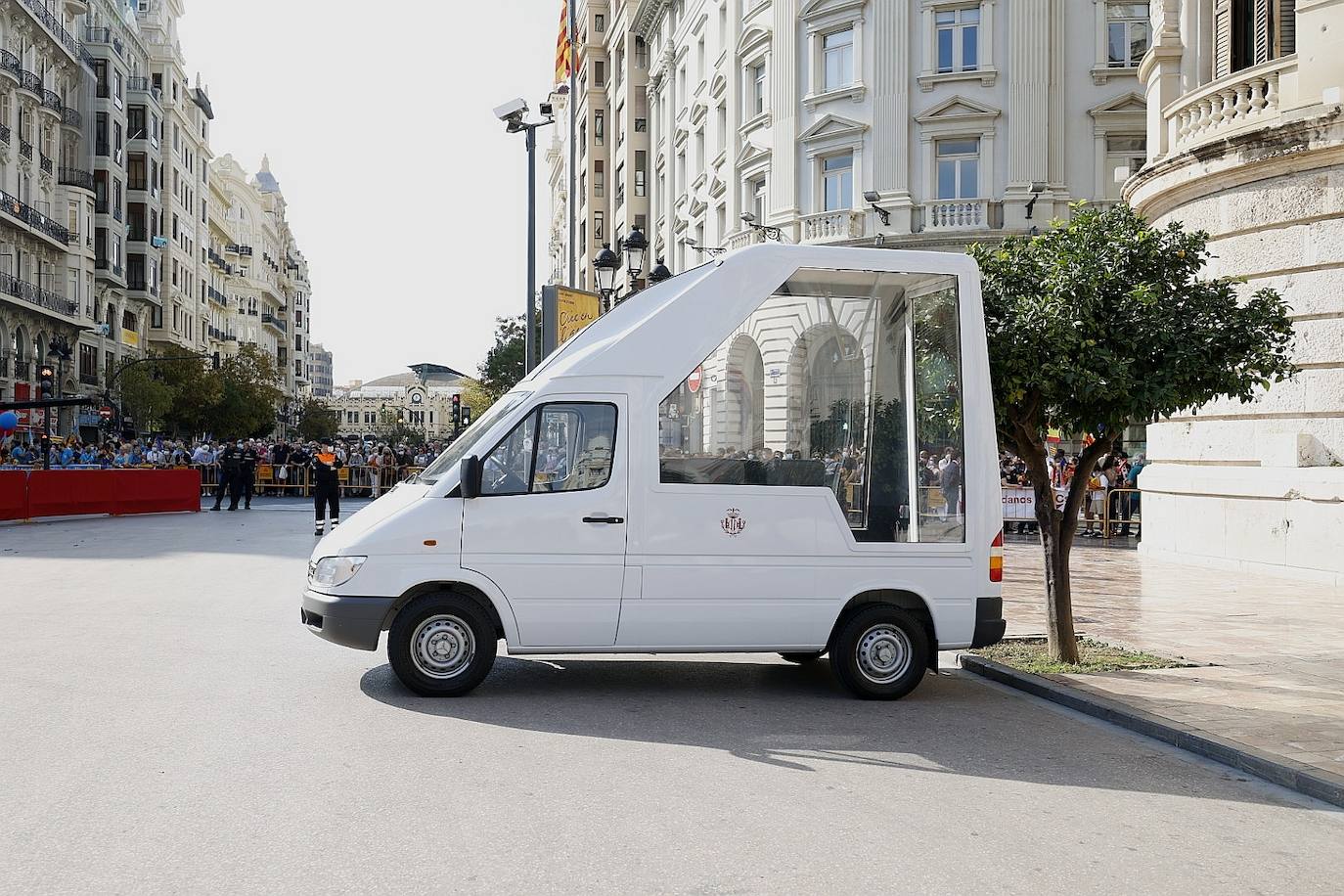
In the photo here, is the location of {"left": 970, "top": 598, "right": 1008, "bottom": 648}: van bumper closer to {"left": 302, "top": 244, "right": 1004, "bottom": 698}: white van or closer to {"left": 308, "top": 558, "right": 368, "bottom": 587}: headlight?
{"left": 302, "top": 244, "right": 1004, "bottom": 698}: white van

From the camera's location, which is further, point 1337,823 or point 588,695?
point 588,695

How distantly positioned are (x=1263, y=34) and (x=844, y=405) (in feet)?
38.0

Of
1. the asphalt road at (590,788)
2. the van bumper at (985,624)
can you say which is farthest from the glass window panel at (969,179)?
the van bumper at (985,624)

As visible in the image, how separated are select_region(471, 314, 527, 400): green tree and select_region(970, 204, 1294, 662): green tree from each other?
53.1m

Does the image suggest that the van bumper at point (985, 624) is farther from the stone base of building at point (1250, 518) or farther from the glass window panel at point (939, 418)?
the stone base of building at point (1250, 518)

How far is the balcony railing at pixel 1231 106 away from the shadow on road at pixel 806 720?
9832 mm

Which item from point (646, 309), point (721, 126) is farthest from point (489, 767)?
point (721, 126)

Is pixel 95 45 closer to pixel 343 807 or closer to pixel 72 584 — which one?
pixel 72 584

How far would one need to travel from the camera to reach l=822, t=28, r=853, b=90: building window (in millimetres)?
33312

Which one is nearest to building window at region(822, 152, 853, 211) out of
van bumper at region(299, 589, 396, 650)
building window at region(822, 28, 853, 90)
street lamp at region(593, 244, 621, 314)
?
building window at region(822, 28, 853, 90)

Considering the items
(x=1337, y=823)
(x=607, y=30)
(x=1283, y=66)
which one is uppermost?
(x=607, y=30)

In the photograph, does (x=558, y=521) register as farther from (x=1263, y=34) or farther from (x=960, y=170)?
(x=960, y=170)

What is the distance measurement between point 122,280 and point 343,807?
63.4 m

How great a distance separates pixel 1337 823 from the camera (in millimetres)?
5453
